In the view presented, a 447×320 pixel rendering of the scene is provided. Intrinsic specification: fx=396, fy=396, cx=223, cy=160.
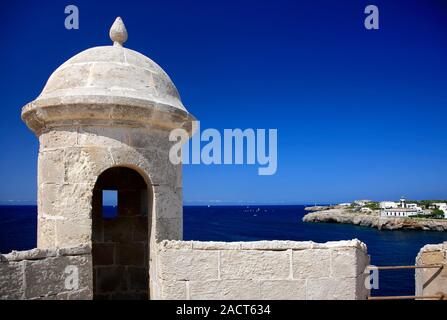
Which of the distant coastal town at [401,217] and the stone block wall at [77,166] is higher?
the stone block wall at [77,166]

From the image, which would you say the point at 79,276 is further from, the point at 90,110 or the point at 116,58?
the point at 116,58

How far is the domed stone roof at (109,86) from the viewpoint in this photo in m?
3.86

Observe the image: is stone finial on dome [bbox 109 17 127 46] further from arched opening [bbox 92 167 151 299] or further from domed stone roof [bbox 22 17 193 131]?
arched opening [bbox 92 167 151 299]

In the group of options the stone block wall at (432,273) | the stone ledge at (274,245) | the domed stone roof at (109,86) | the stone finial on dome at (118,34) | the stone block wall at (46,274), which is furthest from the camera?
the stone block wall at (432,273)

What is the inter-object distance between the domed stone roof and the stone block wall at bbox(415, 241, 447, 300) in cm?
433

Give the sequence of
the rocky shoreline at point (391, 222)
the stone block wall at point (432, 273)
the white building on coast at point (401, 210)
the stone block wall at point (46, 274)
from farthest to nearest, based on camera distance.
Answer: the white building on coast at point (401, 210) → the rocky shoreline at point (391, 222) → the stone block wall at point (432, 273) → the stone block wall at point (46, 274)

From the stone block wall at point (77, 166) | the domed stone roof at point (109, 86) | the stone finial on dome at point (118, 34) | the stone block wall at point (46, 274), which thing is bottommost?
the stone block wall at point (46, 274)

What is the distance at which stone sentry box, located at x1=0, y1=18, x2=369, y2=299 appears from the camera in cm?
360

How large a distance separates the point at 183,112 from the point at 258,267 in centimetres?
182

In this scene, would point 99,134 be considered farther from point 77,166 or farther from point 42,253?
point 42,253

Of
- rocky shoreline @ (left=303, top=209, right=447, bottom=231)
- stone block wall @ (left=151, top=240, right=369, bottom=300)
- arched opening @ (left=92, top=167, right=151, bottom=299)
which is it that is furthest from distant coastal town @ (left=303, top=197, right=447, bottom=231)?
stone block wall @ (left=151, top=240, right=369, bottom=300)

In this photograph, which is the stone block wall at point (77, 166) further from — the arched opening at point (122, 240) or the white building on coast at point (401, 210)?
the white building on coast at point (401, 210)

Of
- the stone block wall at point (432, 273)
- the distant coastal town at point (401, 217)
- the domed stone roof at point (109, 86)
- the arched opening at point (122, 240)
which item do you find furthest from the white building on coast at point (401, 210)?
the domed stone roof at point (109, 86)

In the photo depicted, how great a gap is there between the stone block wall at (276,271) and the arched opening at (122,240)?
2.38 meters
